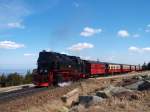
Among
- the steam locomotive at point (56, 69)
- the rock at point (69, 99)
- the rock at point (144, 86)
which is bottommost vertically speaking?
the rock at point (69, 99)

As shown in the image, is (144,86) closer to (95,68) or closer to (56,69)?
(56,69)

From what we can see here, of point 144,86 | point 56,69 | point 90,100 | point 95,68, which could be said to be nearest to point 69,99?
point 90,100

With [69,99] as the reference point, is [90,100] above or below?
above

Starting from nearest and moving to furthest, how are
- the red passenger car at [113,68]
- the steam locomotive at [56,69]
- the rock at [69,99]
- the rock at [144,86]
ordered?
1. the rock at [144,86]
2. the rock at [69,99]
3. the steam locomotive at [56,69]
4. the red passenger car at [113,68]

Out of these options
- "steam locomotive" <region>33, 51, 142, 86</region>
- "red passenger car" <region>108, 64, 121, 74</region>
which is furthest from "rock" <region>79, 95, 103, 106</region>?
"red passenger car" <region>108, 64, 121, 74</region>

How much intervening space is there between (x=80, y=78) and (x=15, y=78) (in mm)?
11800

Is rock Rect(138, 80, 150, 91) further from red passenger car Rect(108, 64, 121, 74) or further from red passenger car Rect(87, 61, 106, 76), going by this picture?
red passenger car Rect(108, 64, 121, 74)

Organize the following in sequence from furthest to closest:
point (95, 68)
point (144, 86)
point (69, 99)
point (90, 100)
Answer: point (95, 68) → point (69, 99) → point (144, 86) → point (90, 100)

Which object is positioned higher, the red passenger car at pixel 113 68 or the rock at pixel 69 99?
the red passenger car at pixel 113 68

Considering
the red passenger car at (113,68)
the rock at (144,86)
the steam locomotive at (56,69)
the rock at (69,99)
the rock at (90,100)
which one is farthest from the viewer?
the red passenger car at (113,68)

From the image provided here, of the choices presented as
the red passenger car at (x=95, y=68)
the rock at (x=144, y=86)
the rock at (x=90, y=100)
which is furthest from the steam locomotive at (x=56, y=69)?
the rock at (x=90, y=100)

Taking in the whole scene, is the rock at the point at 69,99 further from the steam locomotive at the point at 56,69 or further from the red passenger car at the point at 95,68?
the red passenger car at the point at 95,68

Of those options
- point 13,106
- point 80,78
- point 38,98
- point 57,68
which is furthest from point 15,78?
point 13,106

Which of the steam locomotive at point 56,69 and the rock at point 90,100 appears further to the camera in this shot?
the steam locomotive at point 56,69
